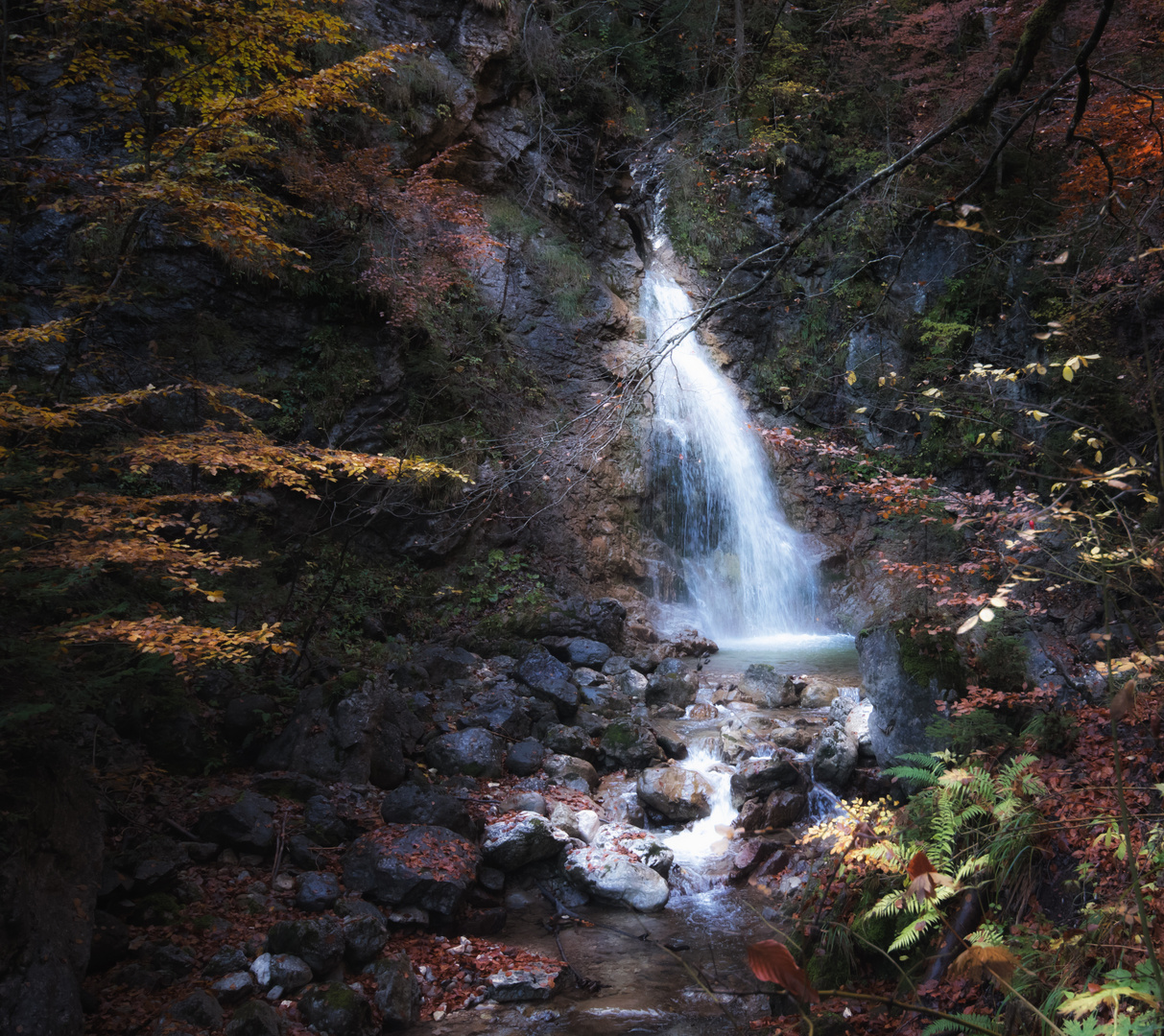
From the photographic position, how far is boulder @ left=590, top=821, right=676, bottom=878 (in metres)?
5.54

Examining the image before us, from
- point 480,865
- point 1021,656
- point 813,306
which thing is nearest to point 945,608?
point 1021,656

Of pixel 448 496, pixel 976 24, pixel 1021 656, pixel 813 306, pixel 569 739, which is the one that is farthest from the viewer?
pixel 813 306

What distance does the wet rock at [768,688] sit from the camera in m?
8.45

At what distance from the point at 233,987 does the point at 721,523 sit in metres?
10.9

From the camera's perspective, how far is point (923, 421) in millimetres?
14219

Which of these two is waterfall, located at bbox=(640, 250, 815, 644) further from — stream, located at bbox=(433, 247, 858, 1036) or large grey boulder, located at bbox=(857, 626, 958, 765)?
large grey boulder, located at bbox=(857, 626, 958, 765)

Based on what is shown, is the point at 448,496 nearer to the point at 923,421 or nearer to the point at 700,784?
the point at 700,784

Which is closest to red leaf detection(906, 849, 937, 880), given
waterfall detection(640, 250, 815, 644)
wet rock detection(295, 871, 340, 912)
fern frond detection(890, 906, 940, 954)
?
fern frond detection(890, 906, 940, 954)

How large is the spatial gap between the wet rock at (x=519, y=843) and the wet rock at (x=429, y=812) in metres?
0.17

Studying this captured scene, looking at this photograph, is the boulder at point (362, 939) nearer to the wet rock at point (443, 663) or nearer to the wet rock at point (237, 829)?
the wet rock at point (237, 829)

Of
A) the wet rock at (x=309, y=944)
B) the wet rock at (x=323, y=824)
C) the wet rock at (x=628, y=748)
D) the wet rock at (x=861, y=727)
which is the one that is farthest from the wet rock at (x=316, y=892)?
the wet rock at (x=861, y=727)

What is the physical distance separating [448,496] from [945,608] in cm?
678

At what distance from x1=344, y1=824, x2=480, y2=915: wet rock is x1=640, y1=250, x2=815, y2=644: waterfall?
24.2 feet

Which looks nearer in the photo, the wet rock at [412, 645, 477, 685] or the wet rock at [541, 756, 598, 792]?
the wet rock at [541, 756, 598, 792]
